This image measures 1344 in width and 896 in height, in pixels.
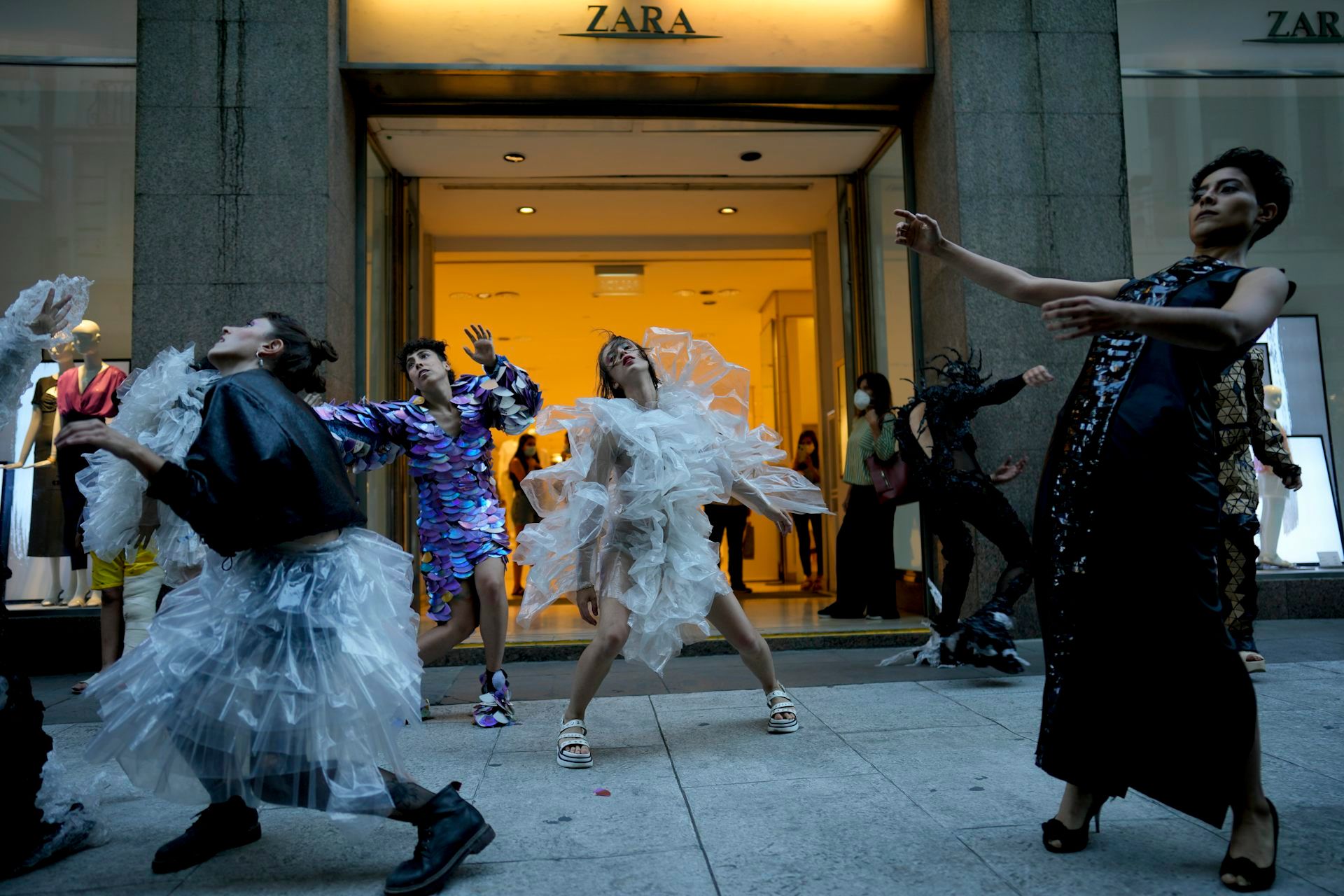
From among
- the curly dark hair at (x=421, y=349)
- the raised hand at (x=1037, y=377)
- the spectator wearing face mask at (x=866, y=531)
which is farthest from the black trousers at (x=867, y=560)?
the curly dark hair at (x=421, y=349)

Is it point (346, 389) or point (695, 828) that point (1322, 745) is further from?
point (346, 389)

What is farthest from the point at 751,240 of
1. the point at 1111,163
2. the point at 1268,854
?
the point at 1268,854

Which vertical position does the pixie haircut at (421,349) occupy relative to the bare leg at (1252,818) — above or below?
above

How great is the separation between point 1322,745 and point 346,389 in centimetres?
631

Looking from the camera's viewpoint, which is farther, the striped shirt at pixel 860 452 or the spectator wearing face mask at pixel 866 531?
the striped shirt at pixel 860 452

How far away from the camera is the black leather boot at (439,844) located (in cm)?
267

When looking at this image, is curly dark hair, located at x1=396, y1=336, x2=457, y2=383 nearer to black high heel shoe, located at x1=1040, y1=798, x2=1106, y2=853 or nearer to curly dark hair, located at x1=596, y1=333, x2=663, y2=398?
curly dark hair, located at x1=596, y1=333, x2=663, y2=398

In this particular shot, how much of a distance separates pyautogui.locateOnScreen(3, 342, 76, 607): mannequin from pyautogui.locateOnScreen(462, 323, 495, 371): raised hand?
12.3ft

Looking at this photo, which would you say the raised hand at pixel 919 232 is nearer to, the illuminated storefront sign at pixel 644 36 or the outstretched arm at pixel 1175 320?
the outstretched arm at pixel 1175 320

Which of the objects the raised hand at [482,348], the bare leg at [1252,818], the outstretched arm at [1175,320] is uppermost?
the raised hand at [482,348]

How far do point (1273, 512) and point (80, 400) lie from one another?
29.4 feet

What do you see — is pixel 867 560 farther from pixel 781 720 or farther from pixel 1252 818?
pixel 1252 818

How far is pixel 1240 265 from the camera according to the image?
2.96 metres

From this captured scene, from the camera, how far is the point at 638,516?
436 cm
